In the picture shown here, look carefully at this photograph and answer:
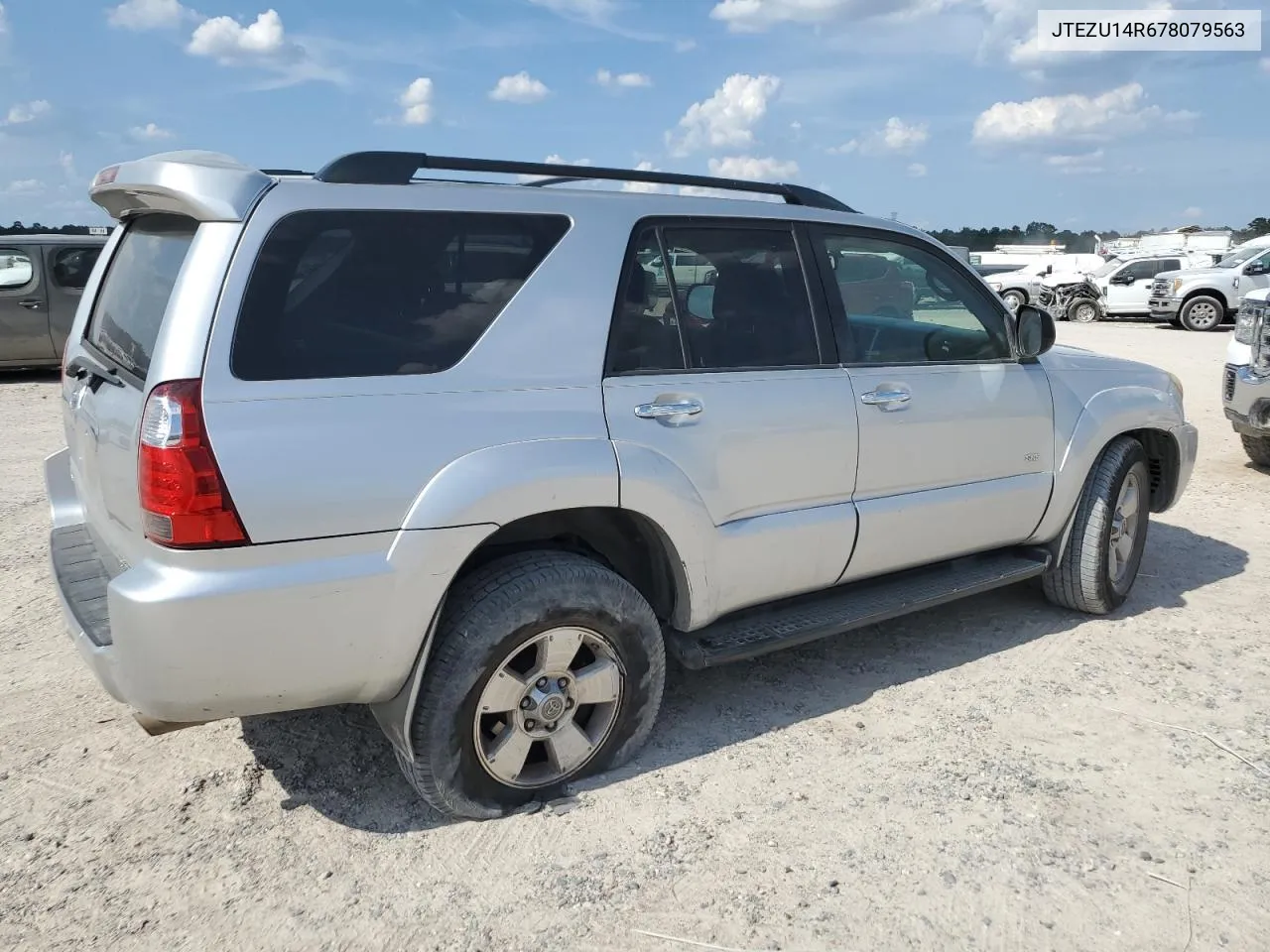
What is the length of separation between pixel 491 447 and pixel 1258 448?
7207 millimetres

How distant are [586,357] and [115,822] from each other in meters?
2.01

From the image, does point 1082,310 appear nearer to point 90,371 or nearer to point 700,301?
point 700,301

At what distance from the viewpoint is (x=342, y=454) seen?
2543mm

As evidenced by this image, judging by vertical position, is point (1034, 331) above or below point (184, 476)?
A: above

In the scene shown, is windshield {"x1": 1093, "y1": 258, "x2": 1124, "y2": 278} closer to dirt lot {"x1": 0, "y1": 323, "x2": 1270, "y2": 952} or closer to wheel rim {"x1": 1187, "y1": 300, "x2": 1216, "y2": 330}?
wheel rim {"x1": 1187, "y1": 300, "x2": 1216, "y2": 330}

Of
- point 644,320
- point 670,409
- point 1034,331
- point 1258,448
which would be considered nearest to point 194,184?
point 644,320

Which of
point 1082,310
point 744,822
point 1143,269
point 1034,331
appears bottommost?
point 744,822

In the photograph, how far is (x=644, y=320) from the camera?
10.4 ft

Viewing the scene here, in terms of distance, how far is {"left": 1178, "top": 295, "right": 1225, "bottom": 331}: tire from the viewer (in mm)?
20953

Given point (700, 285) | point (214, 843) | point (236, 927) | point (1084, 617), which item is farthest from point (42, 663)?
point (1084, 617)

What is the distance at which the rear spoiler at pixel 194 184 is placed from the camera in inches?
101

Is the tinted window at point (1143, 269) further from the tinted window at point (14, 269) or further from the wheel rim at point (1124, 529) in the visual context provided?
the tinted window at point (14, 269)

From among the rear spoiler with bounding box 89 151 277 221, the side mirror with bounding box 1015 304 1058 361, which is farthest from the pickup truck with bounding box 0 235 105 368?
the side mirror with bounding box 1015 304 1058 361

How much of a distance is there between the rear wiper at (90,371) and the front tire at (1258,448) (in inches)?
304
